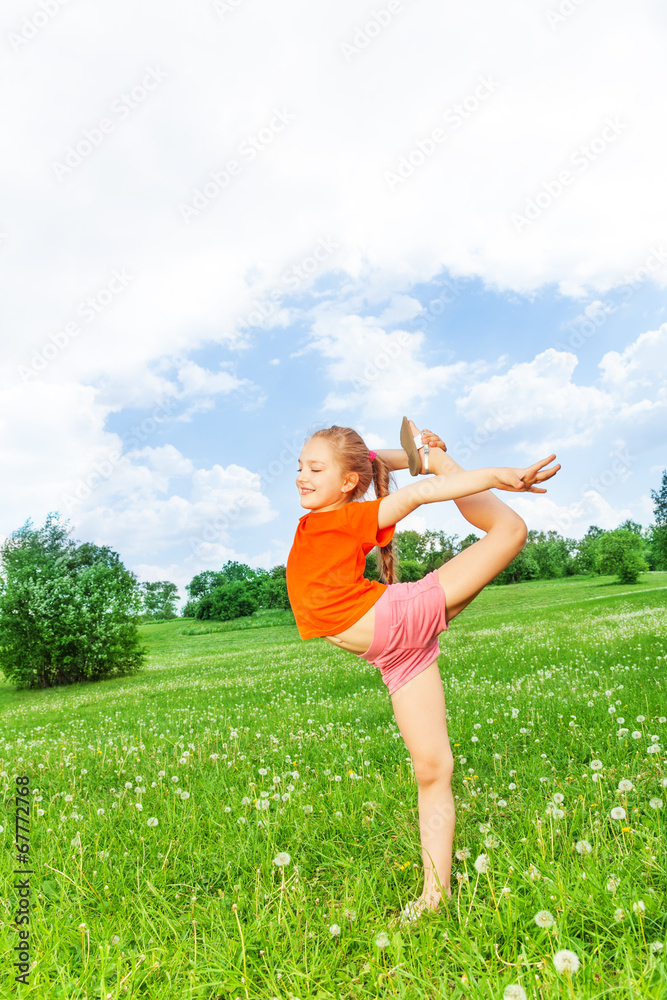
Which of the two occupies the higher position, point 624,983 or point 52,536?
point 52,536

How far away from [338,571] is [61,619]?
25.0m

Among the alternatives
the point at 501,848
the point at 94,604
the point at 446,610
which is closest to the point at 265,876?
the point at 501,848

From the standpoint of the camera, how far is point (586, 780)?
4387 mm

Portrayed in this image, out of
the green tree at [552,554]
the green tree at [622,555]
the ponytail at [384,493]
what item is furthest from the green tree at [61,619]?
the green tree at [552,554]

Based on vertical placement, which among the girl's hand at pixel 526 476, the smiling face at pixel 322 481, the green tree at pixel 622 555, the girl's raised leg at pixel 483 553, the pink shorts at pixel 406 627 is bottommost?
the green tree at pixel 622 555

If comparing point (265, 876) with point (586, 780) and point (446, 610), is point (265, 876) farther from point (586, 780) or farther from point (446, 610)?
point (586, 780)

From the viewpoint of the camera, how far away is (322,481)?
11.9 feet

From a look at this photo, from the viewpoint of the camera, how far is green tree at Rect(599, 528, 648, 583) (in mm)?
58344

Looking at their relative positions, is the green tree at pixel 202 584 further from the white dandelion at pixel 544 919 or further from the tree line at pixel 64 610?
the white dandelion at pixel 544 919

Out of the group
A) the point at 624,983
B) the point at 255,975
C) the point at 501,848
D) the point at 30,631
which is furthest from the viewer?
the point at 30,631

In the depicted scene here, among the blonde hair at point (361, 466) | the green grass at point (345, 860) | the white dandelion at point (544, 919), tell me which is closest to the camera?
the white dandelion at point (544, 919)

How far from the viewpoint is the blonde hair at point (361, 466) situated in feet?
12.1

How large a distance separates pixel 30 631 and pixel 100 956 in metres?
25.2

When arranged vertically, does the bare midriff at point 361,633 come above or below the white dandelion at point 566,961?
above
